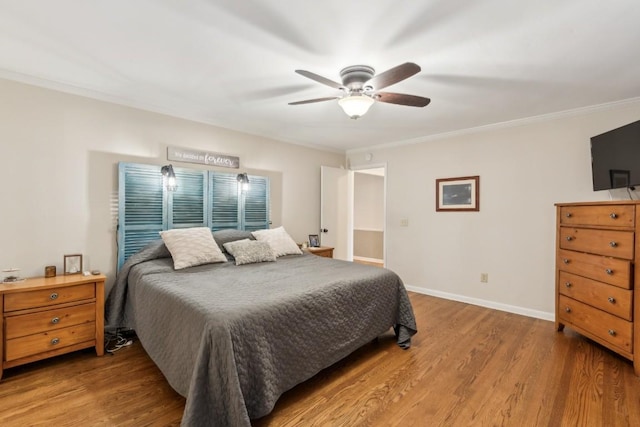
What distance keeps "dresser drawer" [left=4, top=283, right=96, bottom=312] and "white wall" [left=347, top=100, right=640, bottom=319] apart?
3.84 metres

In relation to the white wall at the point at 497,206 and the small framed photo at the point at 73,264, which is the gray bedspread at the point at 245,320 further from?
the white wall at the point at 497,206

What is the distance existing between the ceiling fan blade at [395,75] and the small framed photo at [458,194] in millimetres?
2474

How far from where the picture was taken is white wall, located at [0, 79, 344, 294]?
246 cm

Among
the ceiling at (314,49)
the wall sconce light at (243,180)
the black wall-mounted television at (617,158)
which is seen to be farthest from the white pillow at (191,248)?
A: the black wall-mounted television at (617,158)

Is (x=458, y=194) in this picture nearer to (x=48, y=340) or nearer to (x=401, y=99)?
(x=401, y=99)

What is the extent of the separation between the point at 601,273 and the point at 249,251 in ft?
10.3

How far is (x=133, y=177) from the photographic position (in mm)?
2988

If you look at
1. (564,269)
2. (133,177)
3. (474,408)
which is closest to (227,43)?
(133,177)

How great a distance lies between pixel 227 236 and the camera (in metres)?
3.34

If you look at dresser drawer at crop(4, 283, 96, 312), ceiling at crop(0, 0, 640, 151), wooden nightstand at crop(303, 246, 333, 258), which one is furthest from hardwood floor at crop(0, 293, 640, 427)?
ceiling at crop(0, 0, 640, 151)

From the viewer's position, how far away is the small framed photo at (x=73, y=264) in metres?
2.61

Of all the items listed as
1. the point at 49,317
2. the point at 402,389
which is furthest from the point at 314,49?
the point at 49,317

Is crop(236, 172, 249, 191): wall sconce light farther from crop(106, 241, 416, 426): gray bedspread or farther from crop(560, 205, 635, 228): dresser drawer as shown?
crop(560, 205, 635, 228): dresser drawer

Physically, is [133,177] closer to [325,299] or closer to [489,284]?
[325,299]
